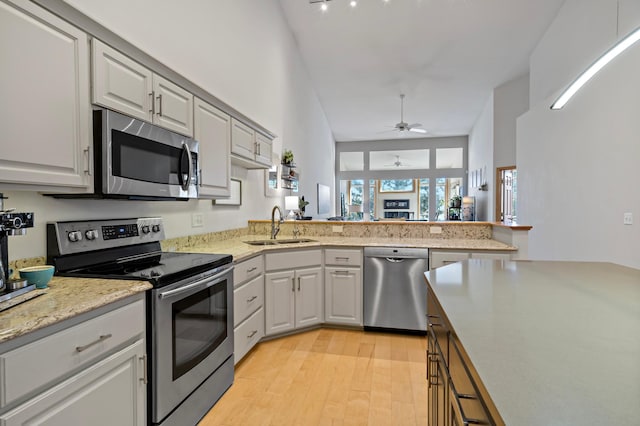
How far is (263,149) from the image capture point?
11.1 feet

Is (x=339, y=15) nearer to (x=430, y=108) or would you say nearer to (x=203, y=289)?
(x=430, y=108)

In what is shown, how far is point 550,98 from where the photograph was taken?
4.70 meters

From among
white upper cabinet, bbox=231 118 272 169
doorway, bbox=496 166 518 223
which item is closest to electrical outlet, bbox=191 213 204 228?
white upper cabinet, bbox=231 118 272 169

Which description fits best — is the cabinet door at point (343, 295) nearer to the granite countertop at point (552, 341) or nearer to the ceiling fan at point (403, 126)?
the granite countertop at point (552, 341)

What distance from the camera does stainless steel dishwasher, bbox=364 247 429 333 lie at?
2943mm

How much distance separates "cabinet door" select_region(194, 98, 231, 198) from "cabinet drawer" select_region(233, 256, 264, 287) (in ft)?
1.90

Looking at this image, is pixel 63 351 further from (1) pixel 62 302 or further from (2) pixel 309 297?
(2) pixel 309 297

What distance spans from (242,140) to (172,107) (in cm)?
96

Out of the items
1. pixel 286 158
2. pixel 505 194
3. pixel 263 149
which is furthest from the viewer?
pixel 505 194

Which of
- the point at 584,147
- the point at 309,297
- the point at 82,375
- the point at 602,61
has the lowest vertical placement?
the point at 309,297

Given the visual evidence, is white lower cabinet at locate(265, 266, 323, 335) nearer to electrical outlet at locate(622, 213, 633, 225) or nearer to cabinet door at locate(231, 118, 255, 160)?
cabinet door at locate(231, 118, 255, 160)

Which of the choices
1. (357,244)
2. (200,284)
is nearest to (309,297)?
(357,244)

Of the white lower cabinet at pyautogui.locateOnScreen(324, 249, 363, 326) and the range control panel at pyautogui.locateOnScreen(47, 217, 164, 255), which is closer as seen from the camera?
the range control panel at pyautogui.locateOnScreen(47, 217, 164, 255)

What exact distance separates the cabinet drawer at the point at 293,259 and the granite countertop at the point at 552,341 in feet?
5.45
